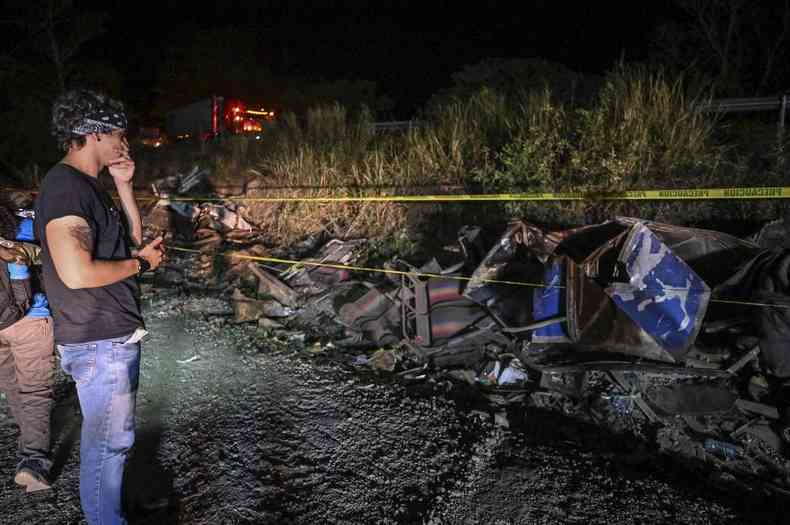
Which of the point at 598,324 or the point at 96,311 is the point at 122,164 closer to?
the point at 96,311

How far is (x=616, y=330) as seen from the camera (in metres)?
3.46

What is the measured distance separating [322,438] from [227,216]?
17.1 ft

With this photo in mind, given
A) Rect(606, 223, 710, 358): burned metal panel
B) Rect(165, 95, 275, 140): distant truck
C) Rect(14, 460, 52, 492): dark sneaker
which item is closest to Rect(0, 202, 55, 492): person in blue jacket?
Rect(14, 460, 52, 492): dark sneaker

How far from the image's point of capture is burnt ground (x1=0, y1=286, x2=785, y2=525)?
2.56m

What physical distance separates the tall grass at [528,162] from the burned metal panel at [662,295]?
4.88 feet

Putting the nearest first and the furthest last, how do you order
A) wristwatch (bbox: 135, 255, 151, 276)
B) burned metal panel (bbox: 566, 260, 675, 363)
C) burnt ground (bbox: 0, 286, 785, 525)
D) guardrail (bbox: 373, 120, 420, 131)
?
wristwatch (bbox: 135, 255, 151, 276)
burnt ground (bbox: 0, 286, 785, 525)
burned metal panel (bbox: 566, 260, 675, 363)
guardrail (bbox: 373, 120, 420, 131)

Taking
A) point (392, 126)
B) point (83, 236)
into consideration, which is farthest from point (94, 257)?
point (392, 126)

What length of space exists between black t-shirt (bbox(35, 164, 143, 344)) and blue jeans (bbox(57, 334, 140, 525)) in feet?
0.21

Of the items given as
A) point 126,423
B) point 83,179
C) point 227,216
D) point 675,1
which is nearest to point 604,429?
point 126,423

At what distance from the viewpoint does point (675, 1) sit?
14680mm

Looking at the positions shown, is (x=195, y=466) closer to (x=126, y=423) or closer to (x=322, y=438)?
(x=322, y=438)

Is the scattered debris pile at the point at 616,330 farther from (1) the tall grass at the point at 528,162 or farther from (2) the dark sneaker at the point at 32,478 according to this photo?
(2) the dark sneaker at the point at 32,478

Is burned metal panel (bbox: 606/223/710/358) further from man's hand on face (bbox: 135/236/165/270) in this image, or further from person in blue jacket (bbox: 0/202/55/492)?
person in blue jacket (bbox: 0/202/55/492)

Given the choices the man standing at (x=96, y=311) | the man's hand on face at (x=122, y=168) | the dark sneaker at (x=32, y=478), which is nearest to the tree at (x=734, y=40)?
the man's hand on face at (x=122, y=168)
